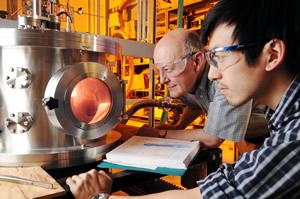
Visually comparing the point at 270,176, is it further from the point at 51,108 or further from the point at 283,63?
the point at 51,108

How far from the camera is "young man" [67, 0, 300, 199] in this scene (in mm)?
542

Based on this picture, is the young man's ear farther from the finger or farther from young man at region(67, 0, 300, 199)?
the finger

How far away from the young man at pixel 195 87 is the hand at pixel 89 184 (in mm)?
460

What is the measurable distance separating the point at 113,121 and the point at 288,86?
0.59 m

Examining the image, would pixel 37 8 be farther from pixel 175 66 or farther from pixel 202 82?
pixel 202 82

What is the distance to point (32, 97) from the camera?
0.86 m

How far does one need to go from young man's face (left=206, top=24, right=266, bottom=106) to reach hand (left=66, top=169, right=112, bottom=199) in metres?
0.45

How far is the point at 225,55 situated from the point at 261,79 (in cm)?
11

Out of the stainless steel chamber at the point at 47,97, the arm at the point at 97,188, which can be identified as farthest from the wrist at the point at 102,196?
the stainless steel chamber at the point at 47,97

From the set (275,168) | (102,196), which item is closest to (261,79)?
(275,168)

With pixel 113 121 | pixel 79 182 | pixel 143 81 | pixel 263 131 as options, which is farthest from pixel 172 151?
pixel 143 81

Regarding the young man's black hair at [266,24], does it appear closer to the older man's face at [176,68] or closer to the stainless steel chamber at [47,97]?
the stainless steel chamber at [47,97]

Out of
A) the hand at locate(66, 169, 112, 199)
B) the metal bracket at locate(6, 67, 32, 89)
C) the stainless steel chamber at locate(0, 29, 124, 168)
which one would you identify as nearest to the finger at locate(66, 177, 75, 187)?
the hand at locate(66, 169, 112, 199)

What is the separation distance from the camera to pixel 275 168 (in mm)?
537
